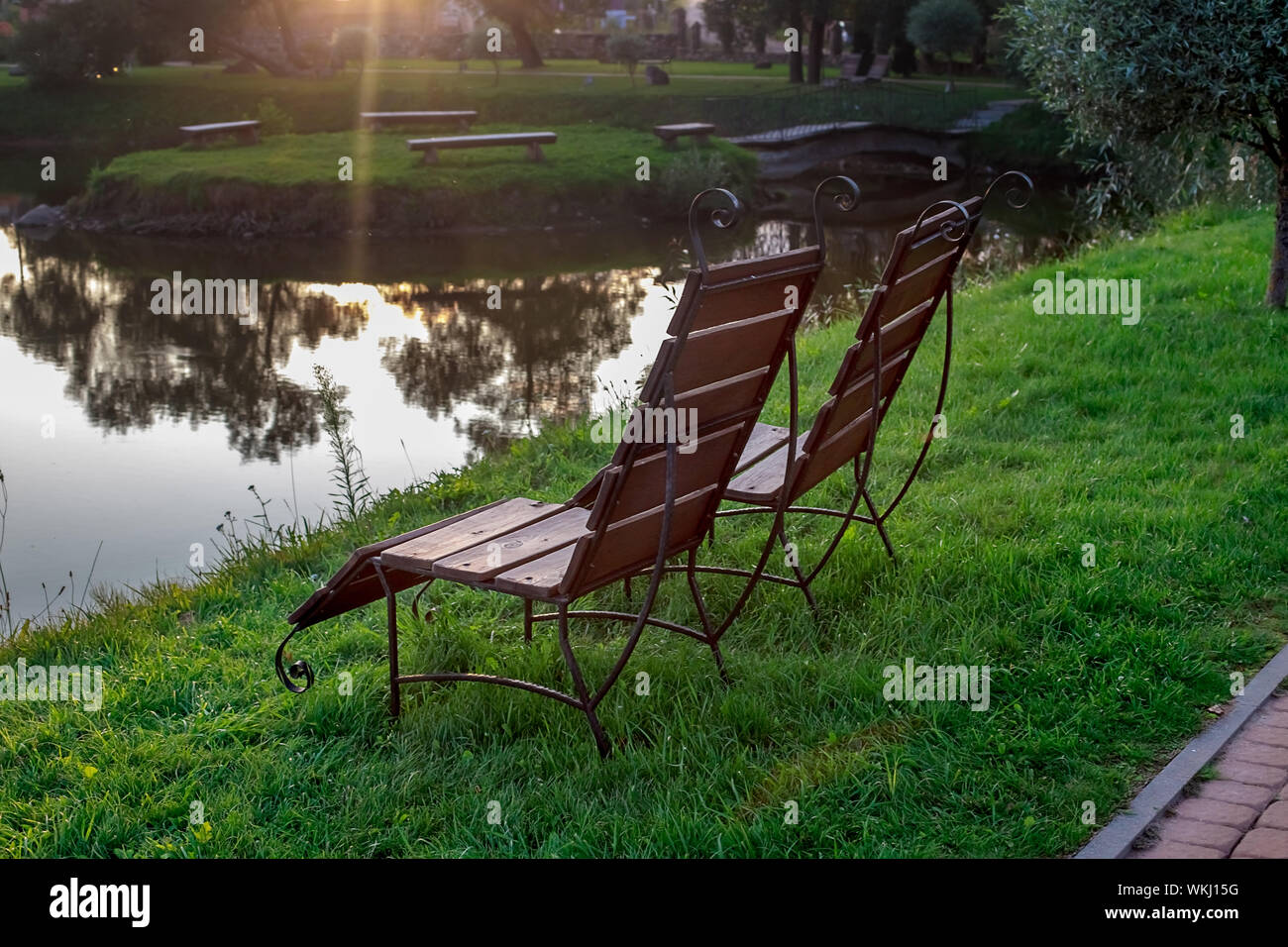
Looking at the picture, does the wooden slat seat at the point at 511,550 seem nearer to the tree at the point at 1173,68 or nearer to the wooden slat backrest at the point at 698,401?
the wooden slat backrest at the point at 698,401

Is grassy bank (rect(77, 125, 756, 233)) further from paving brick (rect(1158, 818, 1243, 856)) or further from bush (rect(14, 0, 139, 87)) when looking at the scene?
paving brick (rect(1158, 818, 1243, 856))

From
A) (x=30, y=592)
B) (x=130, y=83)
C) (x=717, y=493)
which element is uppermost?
(x=130, y=83)

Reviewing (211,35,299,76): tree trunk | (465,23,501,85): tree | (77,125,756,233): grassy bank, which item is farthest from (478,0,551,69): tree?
(77,125,756,233): grassy bank

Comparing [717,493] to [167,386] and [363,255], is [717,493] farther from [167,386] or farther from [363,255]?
[363,255]

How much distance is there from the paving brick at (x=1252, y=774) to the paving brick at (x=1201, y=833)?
295 mm

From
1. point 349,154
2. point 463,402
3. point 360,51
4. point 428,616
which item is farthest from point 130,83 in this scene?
point 428,616

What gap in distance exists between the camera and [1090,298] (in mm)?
10281

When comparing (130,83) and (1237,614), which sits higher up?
(130,83)

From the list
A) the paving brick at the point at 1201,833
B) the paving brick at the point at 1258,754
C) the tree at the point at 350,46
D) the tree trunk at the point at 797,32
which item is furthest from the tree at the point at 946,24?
the paving brick at the point at 1201,833

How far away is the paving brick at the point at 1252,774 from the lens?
3.42 meters
